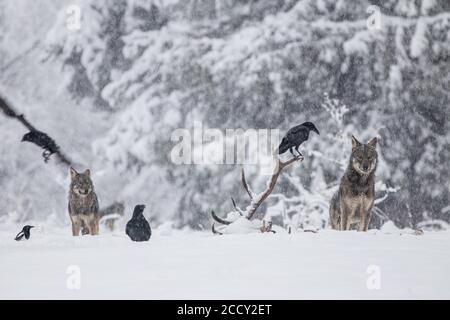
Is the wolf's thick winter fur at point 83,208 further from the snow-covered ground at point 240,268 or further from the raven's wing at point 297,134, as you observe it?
the raven's wing at point 297,134

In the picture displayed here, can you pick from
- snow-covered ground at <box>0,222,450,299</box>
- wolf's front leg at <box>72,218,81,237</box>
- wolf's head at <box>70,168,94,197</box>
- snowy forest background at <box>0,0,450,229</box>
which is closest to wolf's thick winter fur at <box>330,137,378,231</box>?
snow-covered ground at <box>0,222,450,299</box>

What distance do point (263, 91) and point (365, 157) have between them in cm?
593

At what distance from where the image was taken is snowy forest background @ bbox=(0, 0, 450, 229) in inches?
497

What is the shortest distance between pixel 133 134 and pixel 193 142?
4.43 ft

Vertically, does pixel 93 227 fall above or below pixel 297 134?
below

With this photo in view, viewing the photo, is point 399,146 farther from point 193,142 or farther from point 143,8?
point 143,8

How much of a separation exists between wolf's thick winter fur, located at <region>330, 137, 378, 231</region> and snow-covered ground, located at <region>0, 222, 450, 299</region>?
0.63 metres

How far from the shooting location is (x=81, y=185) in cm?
821

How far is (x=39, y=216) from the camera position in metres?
14.9

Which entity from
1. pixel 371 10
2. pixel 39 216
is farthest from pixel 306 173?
pixel 39 216

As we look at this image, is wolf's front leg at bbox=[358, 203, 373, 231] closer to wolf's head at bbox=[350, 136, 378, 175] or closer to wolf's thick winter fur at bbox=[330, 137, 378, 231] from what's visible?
wolf's thick winter fur at bbox=[330, 137, 378, 231]

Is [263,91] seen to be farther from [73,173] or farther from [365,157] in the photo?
[365,157]

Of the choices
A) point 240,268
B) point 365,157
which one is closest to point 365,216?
point 365,157
